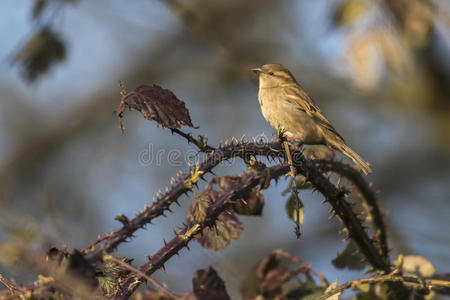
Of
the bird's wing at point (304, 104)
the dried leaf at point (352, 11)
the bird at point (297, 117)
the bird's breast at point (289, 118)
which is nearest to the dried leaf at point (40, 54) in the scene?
the bird at point (297, 117)

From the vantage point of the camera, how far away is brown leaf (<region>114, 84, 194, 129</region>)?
4.65 feet

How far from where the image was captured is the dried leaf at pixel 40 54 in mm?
3113

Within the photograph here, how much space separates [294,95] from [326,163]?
287cm

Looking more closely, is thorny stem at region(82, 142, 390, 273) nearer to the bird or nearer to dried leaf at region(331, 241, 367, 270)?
dried leaf at region(331, 241, 367, 270)

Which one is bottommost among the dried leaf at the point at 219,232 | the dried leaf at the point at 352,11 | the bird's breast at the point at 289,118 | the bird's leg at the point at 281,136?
the dried leaf at the point at 219,232

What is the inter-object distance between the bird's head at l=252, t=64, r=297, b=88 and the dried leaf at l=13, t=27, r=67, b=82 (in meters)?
2.35

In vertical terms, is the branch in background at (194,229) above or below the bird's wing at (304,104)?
below

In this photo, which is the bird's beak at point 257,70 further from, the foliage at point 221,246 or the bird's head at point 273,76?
the foliage at point 221,246

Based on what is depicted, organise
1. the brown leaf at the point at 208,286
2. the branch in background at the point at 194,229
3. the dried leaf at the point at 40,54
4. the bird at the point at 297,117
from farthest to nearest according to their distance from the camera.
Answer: the bird at the point at 297,117 → the dried leaf at the point at 40,54 → the branch in background at the point at 194,229 → the brown leaf at the point at 208,286

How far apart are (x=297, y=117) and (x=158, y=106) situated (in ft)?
10.2

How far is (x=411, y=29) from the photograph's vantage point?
466 centimetres

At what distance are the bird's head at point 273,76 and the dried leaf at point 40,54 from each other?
235cm

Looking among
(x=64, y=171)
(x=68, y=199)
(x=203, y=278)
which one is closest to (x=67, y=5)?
(x=203, y=278)

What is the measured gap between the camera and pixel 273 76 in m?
5.23
